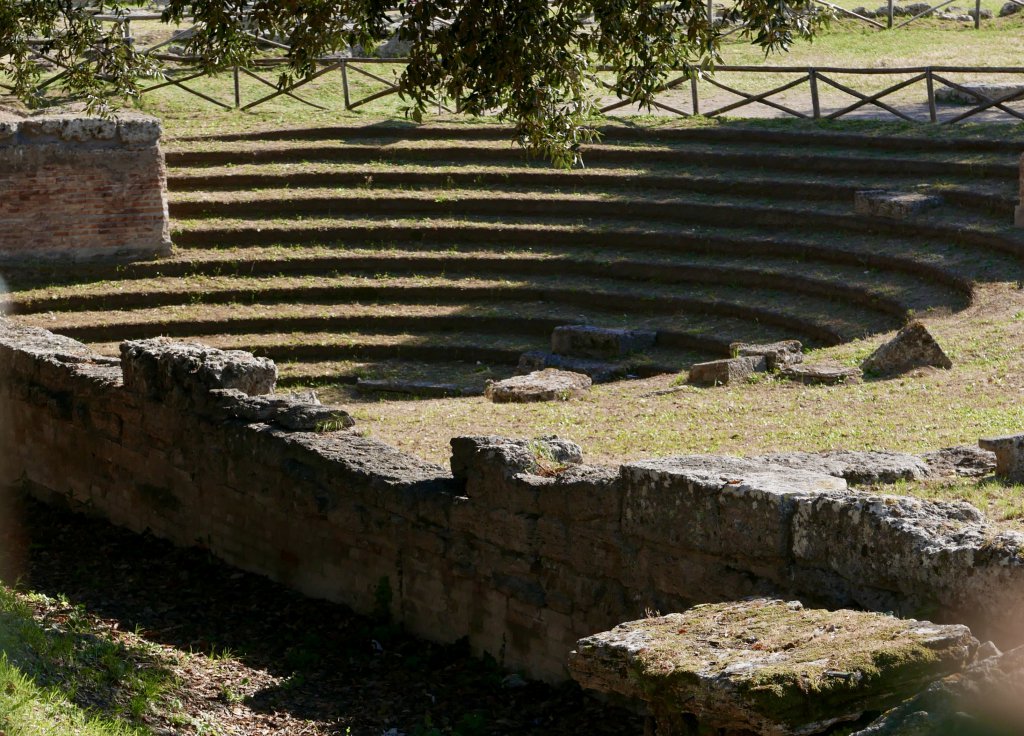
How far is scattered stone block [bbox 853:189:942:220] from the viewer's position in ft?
51.2

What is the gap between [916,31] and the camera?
94.3ft

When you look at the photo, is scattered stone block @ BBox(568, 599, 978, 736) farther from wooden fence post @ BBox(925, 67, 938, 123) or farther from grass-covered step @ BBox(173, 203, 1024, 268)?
wooden fence post @ BBox(925, 67, 938, 123)

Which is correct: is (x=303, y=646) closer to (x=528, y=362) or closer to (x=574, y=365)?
(x=574, y=365)

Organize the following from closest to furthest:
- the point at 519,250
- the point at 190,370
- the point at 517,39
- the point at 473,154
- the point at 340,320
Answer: the point at 517,39, the point at 190,370, the point at 340,320, the point at 519,250, the point at 473,154

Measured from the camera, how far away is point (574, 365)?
14094 mm

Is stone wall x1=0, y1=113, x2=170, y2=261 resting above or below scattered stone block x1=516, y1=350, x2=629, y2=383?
above

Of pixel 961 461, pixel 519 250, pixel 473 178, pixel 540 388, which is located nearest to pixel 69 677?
pixel 961 461

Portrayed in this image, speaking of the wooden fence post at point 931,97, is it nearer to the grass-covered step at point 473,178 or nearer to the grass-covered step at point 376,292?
the grass-covered step at point 473,178

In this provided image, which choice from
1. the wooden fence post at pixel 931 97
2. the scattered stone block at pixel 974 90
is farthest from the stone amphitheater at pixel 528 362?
the scattered stone block at pixel 974 90

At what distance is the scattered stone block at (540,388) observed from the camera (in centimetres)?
1232

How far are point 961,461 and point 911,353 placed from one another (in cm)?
369

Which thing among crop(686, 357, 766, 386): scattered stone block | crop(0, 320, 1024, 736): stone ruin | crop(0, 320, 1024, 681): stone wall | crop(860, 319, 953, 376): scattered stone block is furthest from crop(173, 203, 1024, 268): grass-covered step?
crop(0, 320, 1024, 681): stone wall

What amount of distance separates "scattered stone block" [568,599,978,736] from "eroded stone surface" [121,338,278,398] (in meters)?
4.72

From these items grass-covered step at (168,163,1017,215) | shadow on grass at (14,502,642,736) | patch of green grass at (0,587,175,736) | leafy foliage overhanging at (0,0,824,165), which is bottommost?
shadow on grass at (14,502,642,736)
